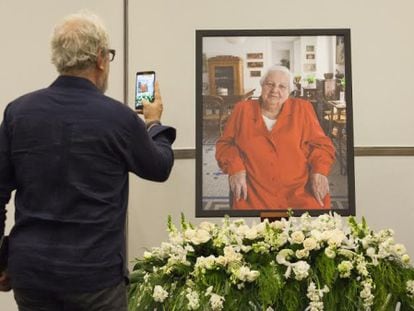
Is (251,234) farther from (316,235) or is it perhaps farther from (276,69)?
(276,69)

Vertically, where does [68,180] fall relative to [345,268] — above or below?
above

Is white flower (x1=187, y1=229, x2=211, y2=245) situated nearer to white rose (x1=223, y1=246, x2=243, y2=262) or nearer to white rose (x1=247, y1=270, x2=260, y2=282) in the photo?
white rose (x1=223, y1=246, x2=243, y2=262)

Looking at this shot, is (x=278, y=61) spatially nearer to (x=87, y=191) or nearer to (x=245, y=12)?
(x=245, y=12)

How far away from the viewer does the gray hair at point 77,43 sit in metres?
1.67

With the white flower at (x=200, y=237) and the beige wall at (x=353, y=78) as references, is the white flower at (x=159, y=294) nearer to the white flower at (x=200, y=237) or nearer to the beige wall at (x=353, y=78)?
the white flower at (x=200, y=237)

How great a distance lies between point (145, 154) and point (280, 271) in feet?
1.99

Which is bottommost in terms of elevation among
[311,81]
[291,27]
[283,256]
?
[283,256]

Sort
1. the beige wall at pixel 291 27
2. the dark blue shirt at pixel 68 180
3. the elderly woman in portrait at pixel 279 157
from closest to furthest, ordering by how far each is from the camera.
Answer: the dark blue shirt at pixel 68 180 < the elderly woman in portrait at pixel 279 157 < the beige wall at pixel 291 27

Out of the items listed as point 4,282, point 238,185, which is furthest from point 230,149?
point 4,282

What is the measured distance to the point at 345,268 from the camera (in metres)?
1.94

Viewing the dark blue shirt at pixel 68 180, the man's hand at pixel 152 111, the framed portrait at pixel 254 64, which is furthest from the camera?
the framed portrait at pixel 254 64

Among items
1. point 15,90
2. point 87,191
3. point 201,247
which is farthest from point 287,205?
point 15,90

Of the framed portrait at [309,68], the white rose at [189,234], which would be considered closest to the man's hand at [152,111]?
the white rose at [189,234]

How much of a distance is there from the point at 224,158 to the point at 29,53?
1.34m
